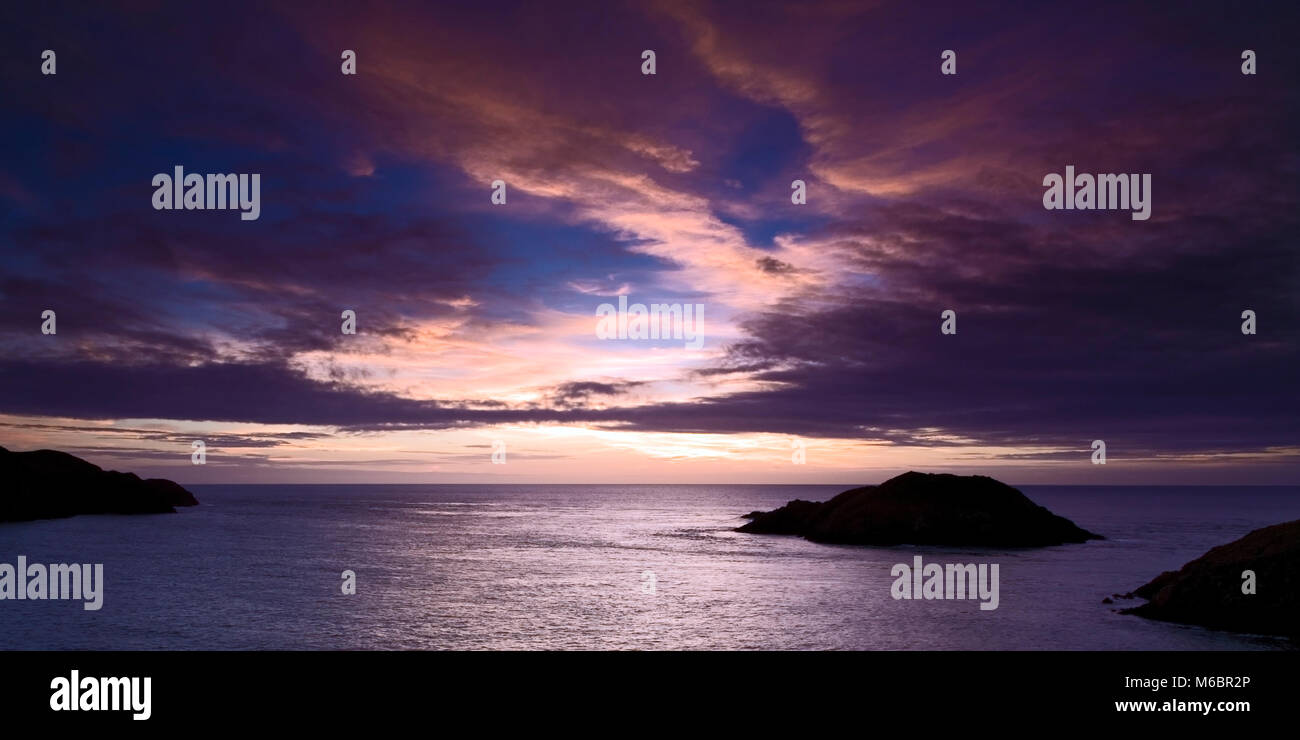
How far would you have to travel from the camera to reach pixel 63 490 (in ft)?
443

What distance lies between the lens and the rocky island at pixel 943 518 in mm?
80250

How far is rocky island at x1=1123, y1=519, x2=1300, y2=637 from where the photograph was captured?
111 feet

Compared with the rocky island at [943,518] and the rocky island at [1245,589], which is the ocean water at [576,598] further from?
the rocky island at [943,518]

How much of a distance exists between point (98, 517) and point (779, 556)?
13017 centimetres

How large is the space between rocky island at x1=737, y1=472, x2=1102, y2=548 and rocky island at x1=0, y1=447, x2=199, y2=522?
130 metres

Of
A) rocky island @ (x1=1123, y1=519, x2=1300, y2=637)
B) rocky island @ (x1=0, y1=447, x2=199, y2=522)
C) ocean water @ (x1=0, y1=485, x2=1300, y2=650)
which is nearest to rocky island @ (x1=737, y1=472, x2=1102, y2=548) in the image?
ocean water @ (x1=0, y1=485, x2=1300, y2=650)

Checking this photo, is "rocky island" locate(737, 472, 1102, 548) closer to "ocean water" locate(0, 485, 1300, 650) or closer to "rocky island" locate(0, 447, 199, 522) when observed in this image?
"ocean water" locate(0, 485, 1300, 650)

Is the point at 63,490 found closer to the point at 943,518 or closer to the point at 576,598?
the point at 576,598

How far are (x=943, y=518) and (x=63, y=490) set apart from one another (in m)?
150

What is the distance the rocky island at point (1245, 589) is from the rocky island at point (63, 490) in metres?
157

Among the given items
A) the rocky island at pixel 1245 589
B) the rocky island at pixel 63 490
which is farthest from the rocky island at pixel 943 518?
the rocky island at pixel 63 490

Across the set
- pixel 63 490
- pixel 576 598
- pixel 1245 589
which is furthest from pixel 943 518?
pixel 63 490
